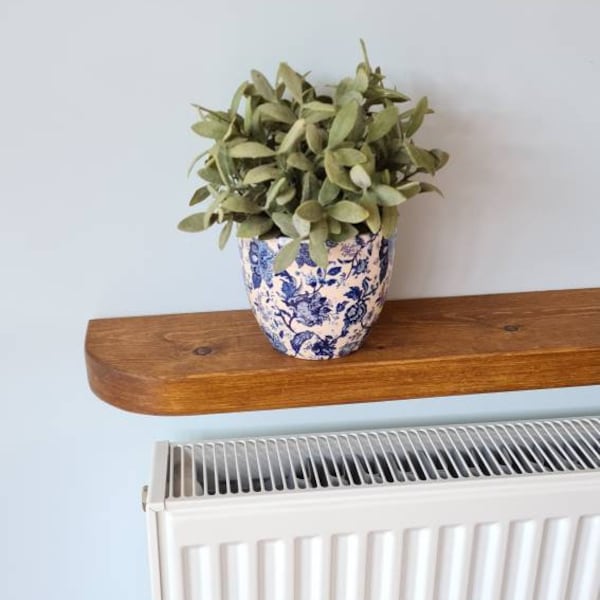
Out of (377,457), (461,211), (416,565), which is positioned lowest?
(416,565)

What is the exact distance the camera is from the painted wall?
29.3 inches

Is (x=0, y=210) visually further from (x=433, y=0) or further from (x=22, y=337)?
(x=433, y=0)

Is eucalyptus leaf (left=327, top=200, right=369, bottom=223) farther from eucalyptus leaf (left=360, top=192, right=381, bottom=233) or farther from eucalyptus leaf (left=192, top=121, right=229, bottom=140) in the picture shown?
eucalyptus leaf (left=192, top=121, right=229, bottom=140)

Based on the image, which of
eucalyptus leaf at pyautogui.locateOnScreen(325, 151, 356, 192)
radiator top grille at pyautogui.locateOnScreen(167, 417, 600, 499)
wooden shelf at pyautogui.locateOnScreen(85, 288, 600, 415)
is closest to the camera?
eucalyptus leaf at pyautogui.locateOnScreen(325, 151, 356, 192)

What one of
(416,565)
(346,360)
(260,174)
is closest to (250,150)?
(260,174)

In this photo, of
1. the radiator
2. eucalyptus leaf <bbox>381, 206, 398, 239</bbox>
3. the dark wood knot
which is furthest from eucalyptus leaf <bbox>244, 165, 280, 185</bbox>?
the radiator

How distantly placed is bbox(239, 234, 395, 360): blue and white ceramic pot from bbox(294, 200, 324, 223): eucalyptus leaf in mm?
37

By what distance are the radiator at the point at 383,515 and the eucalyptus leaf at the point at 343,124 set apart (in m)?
0.38

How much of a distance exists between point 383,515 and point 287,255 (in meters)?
0.34

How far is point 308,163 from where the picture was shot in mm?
634

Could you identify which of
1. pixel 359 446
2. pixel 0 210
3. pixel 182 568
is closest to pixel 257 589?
pixel 182 568

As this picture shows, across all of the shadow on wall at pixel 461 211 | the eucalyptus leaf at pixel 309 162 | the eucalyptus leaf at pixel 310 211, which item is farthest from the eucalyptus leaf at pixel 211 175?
the shadow on wall at pixel 461 211

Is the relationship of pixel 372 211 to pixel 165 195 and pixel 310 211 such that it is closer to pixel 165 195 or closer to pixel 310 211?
pixel 310 211

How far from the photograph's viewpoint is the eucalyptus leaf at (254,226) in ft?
2.15
